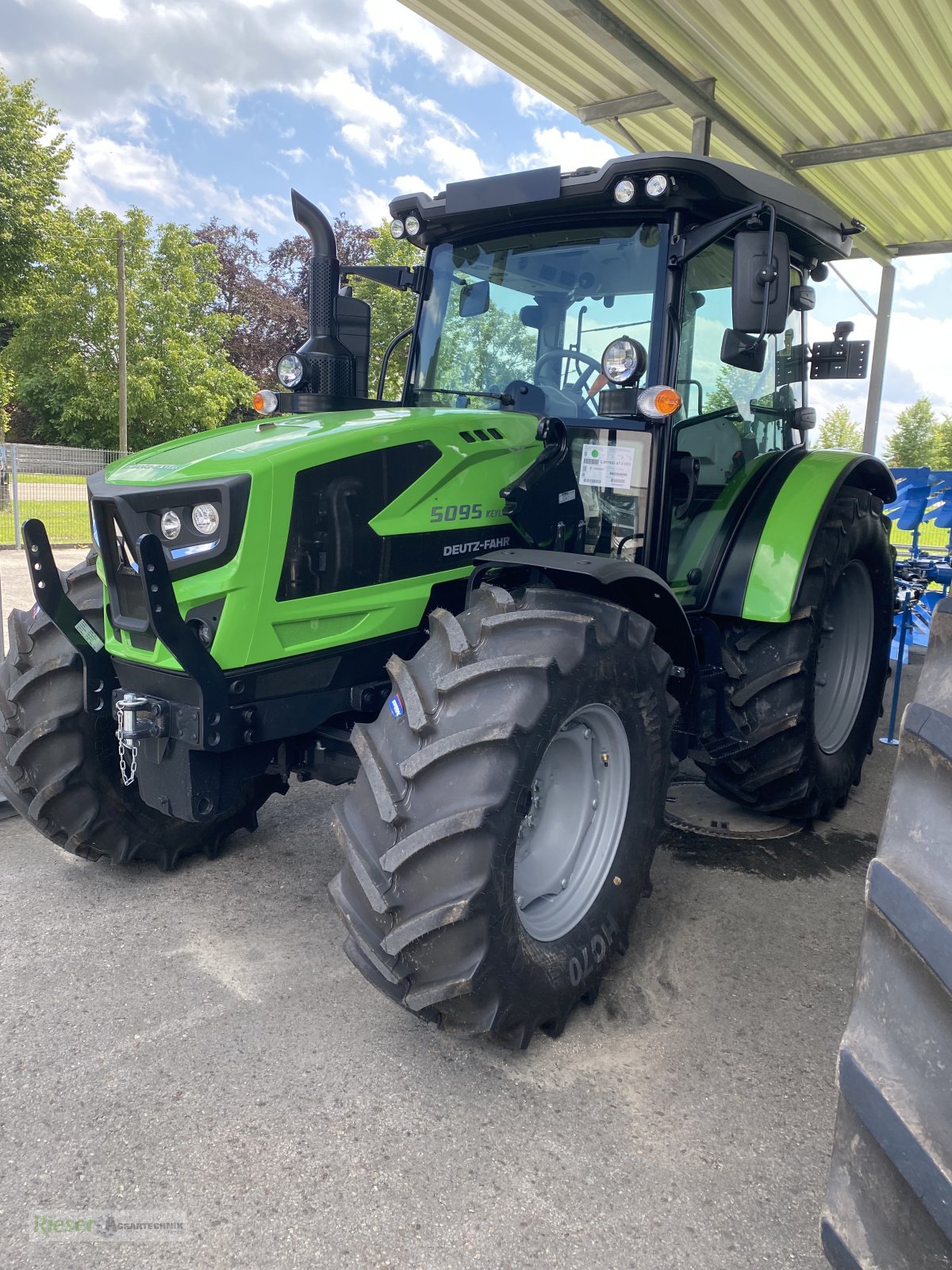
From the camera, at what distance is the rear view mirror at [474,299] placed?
12.1 ft

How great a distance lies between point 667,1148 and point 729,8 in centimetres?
619

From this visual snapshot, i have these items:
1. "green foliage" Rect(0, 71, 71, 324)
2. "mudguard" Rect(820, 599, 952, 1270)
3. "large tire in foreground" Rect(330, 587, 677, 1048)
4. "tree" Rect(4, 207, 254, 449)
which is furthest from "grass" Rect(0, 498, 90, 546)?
"tree" Rect(4, 207, 254, 449)

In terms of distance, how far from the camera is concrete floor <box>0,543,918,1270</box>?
2012 mm

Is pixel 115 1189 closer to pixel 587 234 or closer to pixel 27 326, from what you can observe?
pixel 587 234

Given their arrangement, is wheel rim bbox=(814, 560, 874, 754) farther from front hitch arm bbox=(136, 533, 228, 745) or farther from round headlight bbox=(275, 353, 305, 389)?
front hitch arm bbox=(136, 533, 228, 745)

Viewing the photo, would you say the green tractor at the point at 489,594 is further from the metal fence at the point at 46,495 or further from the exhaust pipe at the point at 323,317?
the metal fence at the point at 46,495

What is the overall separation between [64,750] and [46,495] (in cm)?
1205

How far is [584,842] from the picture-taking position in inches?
116

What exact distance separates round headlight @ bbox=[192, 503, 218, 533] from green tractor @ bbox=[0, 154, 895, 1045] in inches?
0.7

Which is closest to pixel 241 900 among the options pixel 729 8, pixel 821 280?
pixel 821 280

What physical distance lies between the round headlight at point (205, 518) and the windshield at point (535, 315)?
1.39 meters

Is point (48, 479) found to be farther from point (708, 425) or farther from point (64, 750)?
point (708, 425)

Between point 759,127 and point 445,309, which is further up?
point 759,127

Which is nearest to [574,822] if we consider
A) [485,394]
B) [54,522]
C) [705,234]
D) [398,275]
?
[485,394]
